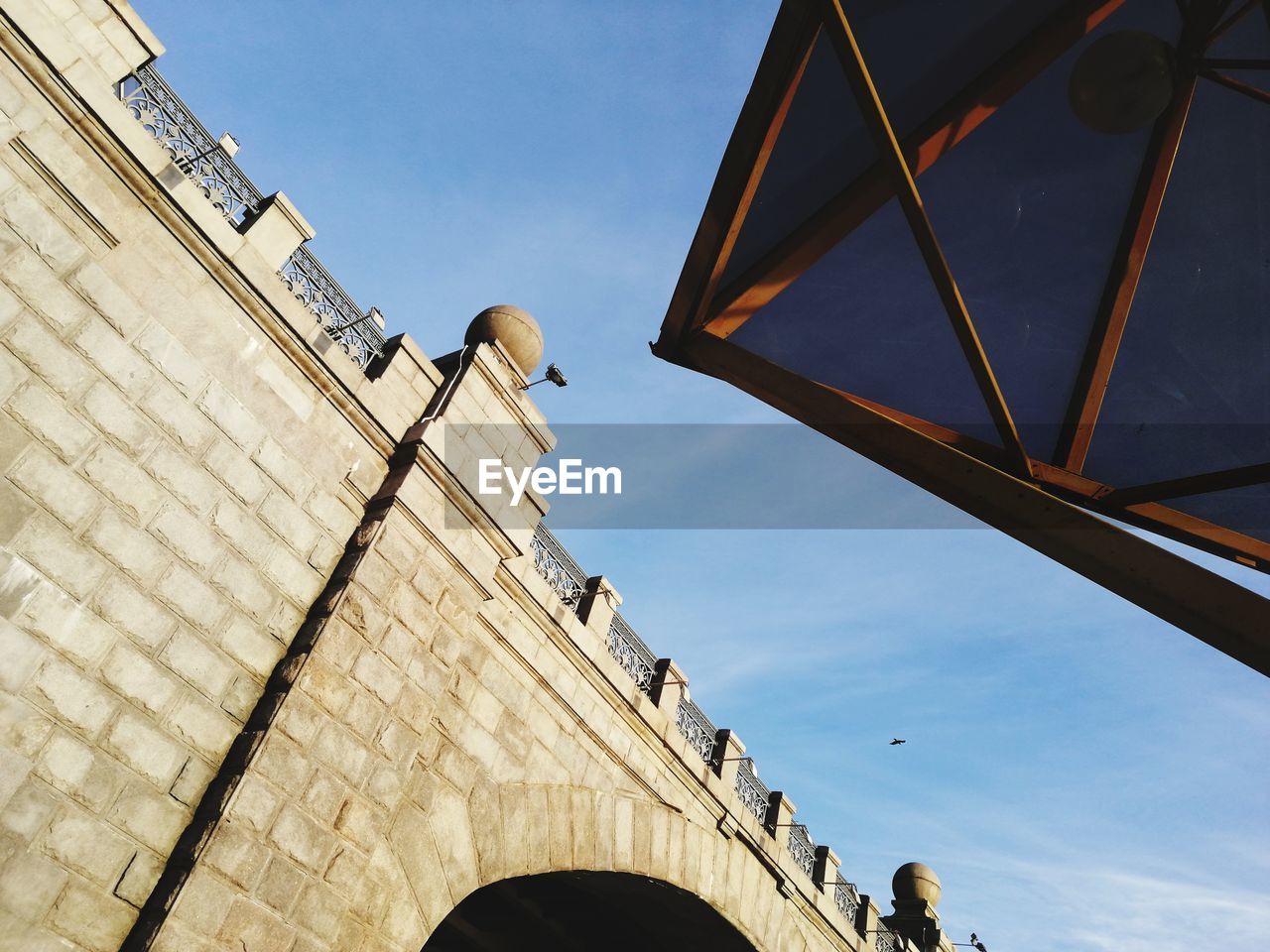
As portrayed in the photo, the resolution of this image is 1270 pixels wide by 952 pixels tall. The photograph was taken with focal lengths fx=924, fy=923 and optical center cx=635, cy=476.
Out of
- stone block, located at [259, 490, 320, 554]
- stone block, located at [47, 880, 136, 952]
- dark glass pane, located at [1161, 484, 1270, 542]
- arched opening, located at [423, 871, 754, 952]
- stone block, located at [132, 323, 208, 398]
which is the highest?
stone block, located at [132, 323, 208, 398]

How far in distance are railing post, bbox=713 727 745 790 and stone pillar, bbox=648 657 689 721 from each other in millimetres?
1201

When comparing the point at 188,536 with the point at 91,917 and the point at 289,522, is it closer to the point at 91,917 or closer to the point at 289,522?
the point at 289,522

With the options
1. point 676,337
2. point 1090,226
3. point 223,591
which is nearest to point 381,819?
point 223,591

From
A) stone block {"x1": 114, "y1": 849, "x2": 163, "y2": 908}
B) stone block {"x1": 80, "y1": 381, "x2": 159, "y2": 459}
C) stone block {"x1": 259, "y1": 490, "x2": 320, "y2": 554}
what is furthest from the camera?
stone block {"x1": 259, "y1": 490, "x2": 320, "y2": 554}

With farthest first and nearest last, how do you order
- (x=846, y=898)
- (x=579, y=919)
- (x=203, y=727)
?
(x=846, y=898)
(x=579, y=919)
(x=203, y=727)

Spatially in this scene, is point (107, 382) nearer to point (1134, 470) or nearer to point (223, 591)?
point (223, 591)

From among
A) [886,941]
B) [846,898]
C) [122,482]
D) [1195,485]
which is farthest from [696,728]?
Result: [1195,485]

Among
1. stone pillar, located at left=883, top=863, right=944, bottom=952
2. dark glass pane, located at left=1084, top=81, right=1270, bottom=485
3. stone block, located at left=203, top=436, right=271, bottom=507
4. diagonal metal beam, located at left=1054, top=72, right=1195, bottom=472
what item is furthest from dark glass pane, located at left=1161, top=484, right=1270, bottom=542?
stone pillar, located at left=883, top=863, right=944, bottom=952

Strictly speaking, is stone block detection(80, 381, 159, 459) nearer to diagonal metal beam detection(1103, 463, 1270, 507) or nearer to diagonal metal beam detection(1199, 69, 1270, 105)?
diagonal metal beam detection(1103, 463, 1270, 507)

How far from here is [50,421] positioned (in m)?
5.76

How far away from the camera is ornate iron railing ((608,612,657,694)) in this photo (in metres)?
11.0

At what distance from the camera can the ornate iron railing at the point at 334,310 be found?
791 cm

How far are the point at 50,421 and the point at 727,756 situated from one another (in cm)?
921

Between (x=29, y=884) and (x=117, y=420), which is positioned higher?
(x=117, y=420)
